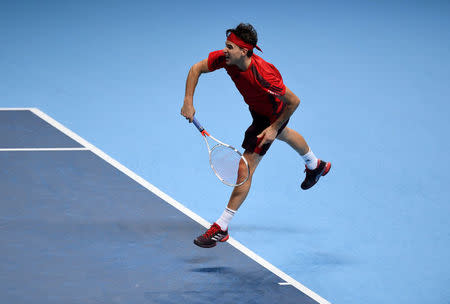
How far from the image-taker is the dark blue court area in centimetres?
472

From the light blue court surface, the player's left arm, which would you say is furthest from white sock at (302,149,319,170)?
the player's left arm

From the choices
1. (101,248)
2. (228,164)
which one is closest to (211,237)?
(228,164)

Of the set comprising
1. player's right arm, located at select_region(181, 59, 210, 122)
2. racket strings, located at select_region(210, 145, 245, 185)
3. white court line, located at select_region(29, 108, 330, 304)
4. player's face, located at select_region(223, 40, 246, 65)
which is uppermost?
player's face, located at select_region(223, 40, 246, 65)

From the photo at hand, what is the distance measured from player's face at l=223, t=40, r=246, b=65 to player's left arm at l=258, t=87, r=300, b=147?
0.38 metres

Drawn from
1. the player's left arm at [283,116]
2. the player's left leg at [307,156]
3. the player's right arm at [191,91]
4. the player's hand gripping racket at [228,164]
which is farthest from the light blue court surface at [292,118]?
the player's right arm at [191,91]

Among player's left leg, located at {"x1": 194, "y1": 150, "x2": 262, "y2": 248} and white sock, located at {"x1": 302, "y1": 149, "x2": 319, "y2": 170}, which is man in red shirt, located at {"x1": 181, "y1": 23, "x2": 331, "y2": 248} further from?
white sock, located at {"x1": 302, "y1": 149, "x2": 319, "y2": 170}

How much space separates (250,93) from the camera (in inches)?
207

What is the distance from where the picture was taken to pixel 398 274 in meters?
5.26

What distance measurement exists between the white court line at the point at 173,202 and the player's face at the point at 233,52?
4.41ft

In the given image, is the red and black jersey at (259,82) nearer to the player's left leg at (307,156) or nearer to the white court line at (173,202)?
the player's left leg at (307,156)

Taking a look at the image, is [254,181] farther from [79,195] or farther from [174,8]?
[174,8]

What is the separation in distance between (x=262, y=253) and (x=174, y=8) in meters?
9.16

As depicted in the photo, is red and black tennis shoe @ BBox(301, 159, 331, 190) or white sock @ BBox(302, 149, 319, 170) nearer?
white sock @ BBox(302, 149, 319, 170)

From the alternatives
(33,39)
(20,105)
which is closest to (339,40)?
(33,39)
